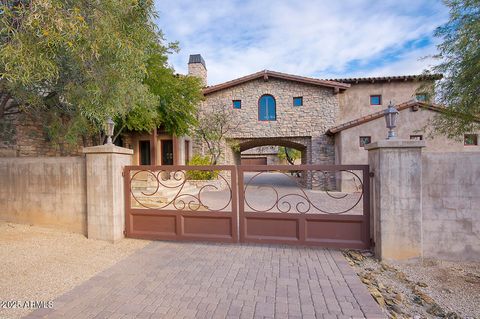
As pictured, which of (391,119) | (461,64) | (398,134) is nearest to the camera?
(391,119)

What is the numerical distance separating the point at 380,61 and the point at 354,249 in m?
13.2

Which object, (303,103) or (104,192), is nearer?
(104,192)

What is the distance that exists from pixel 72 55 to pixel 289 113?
12.4m

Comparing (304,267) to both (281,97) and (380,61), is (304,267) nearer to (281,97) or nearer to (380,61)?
(281,97)

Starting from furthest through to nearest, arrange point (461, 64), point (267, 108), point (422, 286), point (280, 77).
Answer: point (267, 108)
point (280, 77)
point (461, 64)
point (422, 286)

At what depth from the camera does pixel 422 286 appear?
3.78 meters

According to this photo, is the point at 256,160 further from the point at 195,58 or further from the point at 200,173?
the point at 200,173

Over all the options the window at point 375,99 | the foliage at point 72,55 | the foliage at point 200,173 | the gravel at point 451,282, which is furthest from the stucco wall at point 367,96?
the foliage at point 72,55

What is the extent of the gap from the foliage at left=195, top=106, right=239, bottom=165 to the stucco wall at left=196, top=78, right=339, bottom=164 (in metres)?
0.38

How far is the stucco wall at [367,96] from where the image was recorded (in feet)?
51.1

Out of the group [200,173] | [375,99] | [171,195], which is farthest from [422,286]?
[375,99]

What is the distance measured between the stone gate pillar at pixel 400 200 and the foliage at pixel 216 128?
11.7 m

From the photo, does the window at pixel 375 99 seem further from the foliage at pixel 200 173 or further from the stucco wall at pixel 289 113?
the foliage at pixel 200 173

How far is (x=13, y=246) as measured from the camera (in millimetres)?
5066
